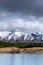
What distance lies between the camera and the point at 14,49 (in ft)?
314

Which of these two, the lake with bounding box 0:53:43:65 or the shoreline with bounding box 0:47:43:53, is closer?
the lake with bounding box 0:53:43:65

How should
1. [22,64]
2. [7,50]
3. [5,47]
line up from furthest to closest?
[5,47] < [7,50] < [22,64]

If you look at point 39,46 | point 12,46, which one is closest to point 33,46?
point 39,46

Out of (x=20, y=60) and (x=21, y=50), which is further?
(x=21, y=50)

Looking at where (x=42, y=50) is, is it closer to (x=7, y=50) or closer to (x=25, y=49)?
(x=25, y=49)

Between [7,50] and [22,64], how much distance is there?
4947cm

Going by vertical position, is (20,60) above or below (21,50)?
below

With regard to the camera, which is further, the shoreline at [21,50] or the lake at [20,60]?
the shoreline at [21,50]

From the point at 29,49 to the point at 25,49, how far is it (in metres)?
1.97

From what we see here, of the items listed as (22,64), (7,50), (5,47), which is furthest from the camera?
(5,47)

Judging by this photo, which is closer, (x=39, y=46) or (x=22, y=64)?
(x=22, y=64)

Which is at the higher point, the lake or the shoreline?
the shoreline

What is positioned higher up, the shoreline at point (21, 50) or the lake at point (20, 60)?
the shoreline at point (21, 50)

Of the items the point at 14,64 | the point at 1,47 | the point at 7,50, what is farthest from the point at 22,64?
the point at 1,47
